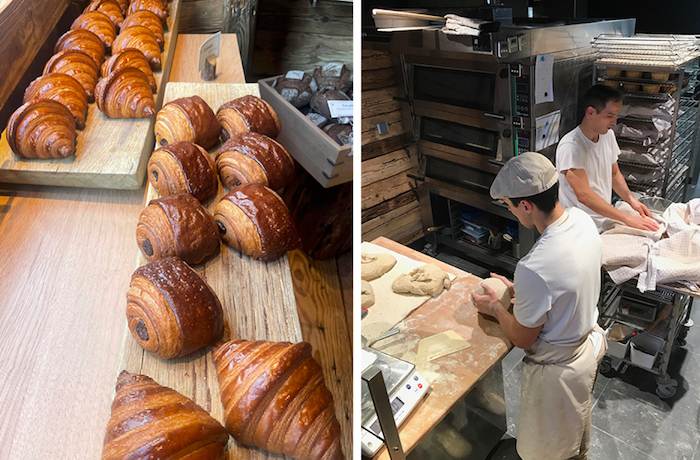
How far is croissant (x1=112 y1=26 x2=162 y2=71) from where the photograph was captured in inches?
50.2

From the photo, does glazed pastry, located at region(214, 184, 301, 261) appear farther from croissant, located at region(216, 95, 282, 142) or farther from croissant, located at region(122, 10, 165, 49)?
croissant, located at region(122, 10, 165, 49)

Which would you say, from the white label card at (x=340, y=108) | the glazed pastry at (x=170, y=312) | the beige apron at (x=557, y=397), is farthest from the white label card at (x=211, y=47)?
the beige apron at (x=557, y=397)

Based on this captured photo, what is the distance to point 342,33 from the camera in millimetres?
639

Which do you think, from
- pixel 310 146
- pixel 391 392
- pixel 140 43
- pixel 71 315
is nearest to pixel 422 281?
pixel 391 392

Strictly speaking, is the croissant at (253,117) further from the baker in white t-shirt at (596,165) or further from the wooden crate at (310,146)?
the baker in white t-shirt at (596,165)

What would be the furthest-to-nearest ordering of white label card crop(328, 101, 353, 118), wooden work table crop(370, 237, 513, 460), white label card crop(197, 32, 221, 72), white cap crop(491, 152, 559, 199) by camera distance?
white label card crop(197, 32, 221, 72) → wooden work table crop(370, 237, 513, 460) → white cap crop(491, 152, 559, 199) → white label card crop(328, 101, 353, 118)

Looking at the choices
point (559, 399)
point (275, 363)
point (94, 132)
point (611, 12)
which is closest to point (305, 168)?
point (275, 363)

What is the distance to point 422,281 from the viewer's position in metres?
0.89

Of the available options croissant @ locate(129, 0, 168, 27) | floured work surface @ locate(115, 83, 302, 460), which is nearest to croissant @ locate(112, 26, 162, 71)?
croissant @ locate(129, 0, 168, 27)

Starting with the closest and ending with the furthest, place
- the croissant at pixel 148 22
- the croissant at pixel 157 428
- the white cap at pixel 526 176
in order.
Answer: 1. the croissant at pixel 157 428
2. the white cap at pixel 526 176
3. the croissant at pixel 148 22

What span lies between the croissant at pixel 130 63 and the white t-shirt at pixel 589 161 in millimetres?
947

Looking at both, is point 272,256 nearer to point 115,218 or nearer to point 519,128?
point 115,218

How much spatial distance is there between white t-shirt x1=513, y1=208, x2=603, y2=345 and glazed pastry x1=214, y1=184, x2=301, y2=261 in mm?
421

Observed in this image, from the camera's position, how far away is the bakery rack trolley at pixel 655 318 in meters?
0.91
